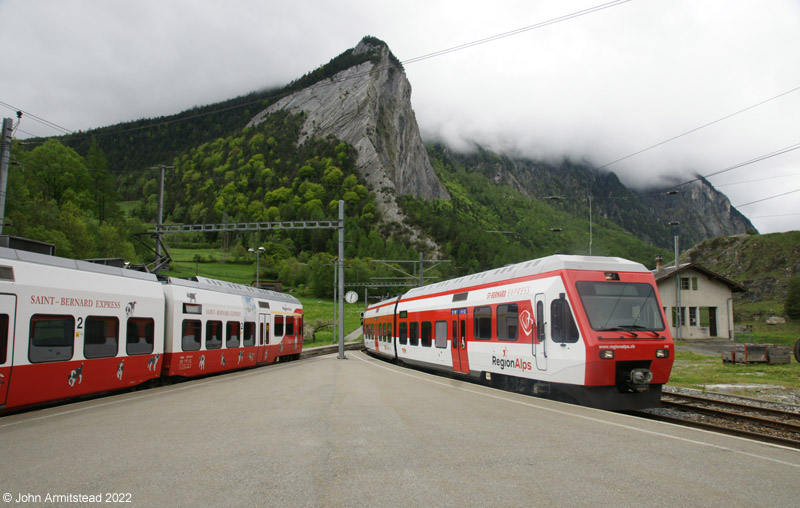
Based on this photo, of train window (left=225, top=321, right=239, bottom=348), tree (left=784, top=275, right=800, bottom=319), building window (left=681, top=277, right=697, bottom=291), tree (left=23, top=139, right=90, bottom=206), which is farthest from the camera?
tree (left=784, top=275, right=800, bottom=319)

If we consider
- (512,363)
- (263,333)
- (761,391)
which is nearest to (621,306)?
(512,363)

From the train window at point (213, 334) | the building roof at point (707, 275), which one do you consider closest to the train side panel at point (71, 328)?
the train window at point (213, 334)

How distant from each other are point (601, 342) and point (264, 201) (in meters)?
141

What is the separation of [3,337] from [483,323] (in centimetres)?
1208

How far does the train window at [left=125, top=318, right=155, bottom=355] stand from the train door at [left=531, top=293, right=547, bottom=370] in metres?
10.4

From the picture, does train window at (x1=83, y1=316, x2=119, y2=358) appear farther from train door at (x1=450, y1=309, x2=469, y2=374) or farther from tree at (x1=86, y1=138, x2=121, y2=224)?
tree at (x1=86, y1=138, x2=121, y2=224)

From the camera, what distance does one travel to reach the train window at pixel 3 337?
32.5ft

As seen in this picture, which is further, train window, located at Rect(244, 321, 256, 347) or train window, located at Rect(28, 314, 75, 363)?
train window, located at Rect(244, 321, 256, 347)

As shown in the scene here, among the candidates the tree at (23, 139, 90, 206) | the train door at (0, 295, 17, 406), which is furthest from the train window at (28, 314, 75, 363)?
the tree at (23, 139, 90, 206)

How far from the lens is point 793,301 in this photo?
7506cm

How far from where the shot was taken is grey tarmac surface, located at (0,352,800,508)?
4930mm

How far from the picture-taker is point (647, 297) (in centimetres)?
1262

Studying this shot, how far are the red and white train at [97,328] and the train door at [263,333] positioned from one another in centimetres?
318

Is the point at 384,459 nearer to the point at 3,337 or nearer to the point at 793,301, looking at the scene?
the point at 3,337
